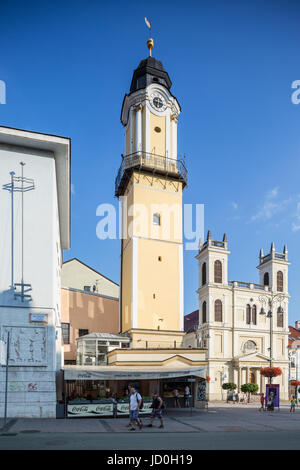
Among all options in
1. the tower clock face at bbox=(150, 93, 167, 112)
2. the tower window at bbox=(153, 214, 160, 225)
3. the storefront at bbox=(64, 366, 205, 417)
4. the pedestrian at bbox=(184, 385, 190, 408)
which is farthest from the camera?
the tower clock face at bbox=(150, 93, 167, 112)

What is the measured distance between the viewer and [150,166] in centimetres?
3666

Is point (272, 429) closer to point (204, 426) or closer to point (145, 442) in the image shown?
point (204, 426)

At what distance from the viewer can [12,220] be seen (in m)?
21.8

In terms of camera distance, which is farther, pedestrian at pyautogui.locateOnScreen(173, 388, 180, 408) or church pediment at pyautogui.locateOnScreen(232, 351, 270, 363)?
church pediment at pyautogui.locateOnScreen(232, 351, 270, 363)

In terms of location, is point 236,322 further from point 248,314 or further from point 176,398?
point 176,398

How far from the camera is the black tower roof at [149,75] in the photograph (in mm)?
39325

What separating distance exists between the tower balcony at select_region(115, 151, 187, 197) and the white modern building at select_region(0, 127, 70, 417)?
1316 cm

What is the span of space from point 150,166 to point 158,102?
633 cm

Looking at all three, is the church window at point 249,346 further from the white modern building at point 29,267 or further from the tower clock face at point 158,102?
the white modern building at point 29,267

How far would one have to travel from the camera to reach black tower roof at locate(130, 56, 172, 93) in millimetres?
39325

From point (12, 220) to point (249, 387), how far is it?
3739cm

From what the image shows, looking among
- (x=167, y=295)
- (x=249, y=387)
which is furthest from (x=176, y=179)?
(x=249, y=387)

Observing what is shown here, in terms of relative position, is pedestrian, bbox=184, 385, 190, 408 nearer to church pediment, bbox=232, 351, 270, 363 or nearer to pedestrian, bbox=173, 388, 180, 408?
pedestrian, bbox=173, 388, 180, 408

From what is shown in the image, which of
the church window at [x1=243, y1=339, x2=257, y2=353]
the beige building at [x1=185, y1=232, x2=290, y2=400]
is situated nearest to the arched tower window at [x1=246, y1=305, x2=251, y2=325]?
the beige building at [x1=185, y1=232, x2=290, y2=400]
